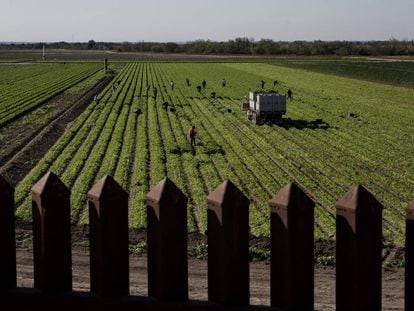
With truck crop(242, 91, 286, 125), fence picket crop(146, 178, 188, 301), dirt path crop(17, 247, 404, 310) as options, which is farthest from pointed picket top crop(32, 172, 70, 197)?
truck crop(242, 91, 286, 125)

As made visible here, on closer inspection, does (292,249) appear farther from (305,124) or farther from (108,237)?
(305,124)

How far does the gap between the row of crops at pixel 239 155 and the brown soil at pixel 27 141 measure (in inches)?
21.6

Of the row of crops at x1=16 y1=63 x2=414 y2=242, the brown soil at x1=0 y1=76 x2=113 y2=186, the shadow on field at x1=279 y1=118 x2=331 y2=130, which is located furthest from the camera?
the shadow on field at x1=279 y1=118 x2=331 y2=130

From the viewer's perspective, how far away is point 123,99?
4706 centimetres

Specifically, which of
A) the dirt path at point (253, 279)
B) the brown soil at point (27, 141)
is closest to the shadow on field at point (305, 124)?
the brown soil at point (27, 141)

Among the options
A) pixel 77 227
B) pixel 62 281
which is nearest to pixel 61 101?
pixel 77 227

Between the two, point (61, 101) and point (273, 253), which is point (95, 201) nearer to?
point (273, 253)

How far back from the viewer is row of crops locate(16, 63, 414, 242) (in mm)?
17084

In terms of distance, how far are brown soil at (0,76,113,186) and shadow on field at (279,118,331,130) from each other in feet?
38.3

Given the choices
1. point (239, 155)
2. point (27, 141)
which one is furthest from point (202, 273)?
point (27, 141)

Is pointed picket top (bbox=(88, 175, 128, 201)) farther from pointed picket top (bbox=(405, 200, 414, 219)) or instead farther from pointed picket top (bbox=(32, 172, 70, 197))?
pointed picket top (bbox=(405, 200, 414, 219))

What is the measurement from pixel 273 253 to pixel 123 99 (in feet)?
148

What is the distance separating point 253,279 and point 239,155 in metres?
14.4

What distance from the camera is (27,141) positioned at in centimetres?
2789
